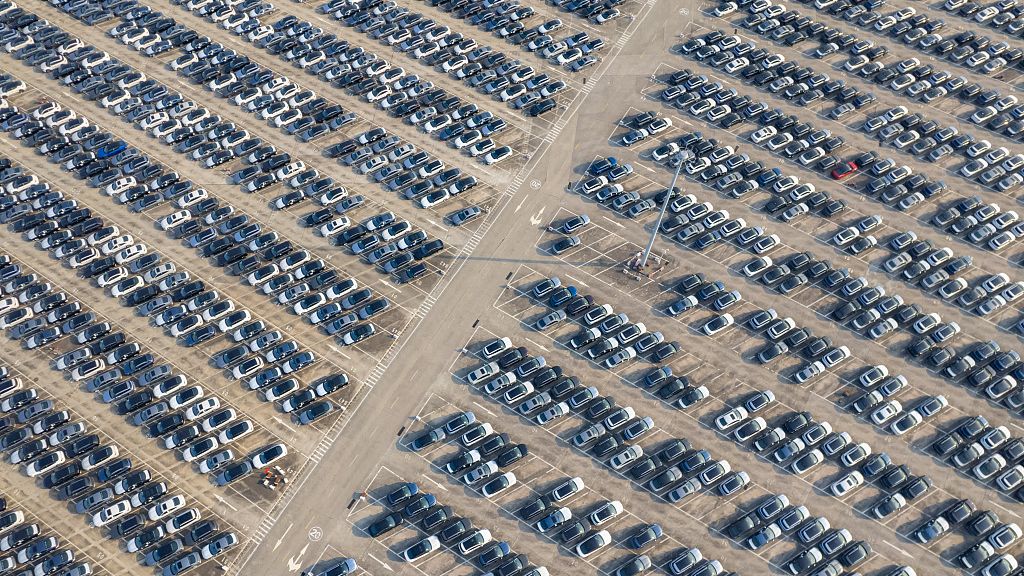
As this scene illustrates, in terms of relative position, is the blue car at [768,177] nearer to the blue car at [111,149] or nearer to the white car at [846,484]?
the white car at [846,484]

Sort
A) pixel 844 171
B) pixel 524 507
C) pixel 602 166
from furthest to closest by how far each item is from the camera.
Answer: pixel 602 166 < pixel 844 171 < pixel 524 507

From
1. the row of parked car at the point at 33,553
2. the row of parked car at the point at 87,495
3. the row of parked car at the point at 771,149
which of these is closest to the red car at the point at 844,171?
the row of parked car at the point at 771,149

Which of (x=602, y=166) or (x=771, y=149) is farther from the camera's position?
(x=771, y=149)

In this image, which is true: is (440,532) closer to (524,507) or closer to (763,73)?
(524,507)

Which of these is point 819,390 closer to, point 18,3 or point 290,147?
point 290,147

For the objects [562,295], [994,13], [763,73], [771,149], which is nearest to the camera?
[562,295]

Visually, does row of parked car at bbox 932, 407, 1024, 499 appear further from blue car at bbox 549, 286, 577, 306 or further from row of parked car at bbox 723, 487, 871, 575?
blue car at bbox 549, 286, 577, 306

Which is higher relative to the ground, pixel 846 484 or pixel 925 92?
pixel 925 92

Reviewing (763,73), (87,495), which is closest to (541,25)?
(763,73)
